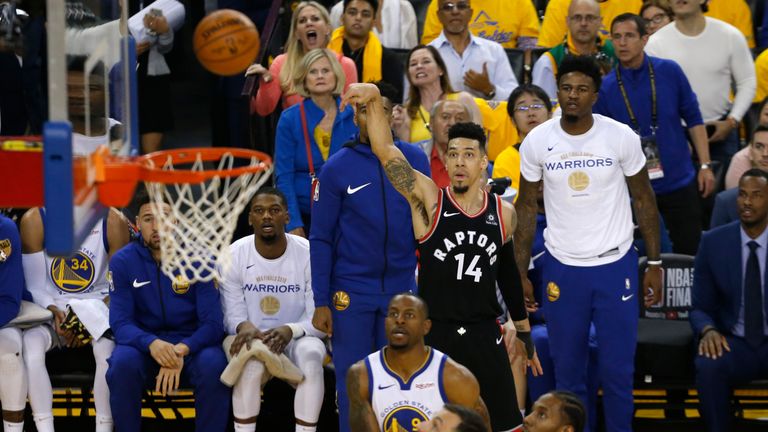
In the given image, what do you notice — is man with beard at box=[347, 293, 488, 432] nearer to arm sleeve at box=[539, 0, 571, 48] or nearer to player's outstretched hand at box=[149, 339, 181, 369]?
player's outstretched hand at box=[149, 339, 181, 369]

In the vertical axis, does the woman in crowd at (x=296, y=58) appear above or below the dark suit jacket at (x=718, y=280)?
above

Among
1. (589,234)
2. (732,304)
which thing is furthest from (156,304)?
(732,304)

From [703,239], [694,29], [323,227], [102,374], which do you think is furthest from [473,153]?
[694,29]

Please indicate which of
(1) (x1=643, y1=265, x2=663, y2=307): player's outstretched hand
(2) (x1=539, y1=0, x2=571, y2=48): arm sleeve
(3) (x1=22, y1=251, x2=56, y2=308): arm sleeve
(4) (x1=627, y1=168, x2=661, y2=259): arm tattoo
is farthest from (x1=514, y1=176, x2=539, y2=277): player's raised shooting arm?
(2) (x1=539, y1=0, x2=571, y2=48): arm sleeve

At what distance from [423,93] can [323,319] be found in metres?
2.46

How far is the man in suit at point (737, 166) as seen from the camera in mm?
8688

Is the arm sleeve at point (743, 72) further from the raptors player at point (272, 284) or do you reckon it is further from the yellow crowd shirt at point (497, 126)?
the raptors player at point (272, 284)

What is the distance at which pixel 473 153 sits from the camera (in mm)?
7051

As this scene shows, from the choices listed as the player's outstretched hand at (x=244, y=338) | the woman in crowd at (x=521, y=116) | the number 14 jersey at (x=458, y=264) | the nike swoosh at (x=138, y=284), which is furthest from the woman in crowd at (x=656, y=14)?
the nike swoosh at (x=138, y=284)

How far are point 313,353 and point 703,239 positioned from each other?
255cm

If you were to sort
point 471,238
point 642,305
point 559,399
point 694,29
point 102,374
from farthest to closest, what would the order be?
point 694,29 → point 642,305 → point 102,374 → point 471,238 → point 559,399

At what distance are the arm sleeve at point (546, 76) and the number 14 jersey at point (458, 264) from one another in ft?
10.5

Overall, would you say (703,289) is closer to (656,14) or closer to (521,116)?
(521,116)

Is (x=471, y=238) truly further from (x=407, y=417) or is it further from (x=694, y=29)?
(x=694, y=29)
